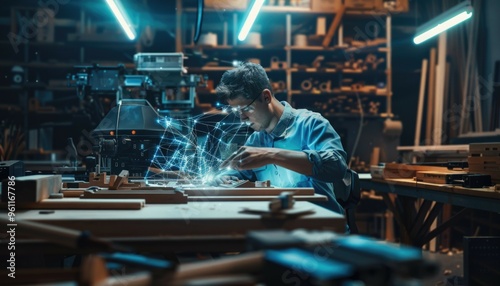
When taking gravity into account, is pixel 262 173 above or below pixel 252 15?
below

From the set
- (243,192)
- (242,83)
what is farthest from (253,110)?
(243,192)

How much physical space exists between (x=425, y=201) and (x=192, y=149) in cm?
212

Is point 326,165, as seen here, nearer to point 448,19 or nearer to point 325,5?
point 448,19

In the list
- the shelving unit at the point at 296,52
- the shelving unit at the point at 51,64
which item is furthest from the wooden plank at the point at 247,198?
the shelving unit at the point at 51,64

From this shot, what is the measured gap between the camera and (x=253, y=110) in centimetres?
284

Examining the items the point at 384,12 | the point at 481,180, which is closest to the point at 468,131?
the point at 384,12

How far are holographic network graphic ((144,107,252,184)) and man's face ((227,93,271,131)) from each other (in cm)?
23

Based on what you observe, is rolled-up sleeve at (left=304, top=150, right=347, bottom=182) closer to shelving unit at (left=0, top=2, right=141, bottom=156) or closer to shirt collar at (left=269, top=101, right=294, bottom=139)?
shirt collar at (left=269, top=101, right=294, bottom=139)

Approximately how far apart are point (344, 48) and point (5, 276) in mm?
5581

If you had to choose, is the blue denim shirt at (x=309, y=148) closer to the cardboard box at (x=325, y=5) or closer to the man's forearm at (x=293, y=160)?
the man's forearm at (x=293, y=160)

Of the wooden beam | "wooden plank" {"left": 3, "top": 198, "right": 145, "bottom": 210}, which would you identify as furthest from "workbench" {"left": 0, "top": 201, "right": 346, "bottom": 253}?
the wooden beam

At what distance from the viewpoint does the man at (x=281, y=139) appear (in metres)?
2.29

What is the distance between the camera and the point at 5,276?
134cm

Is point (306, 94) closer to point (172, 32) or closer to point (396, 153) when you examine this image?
point (396, 153)
